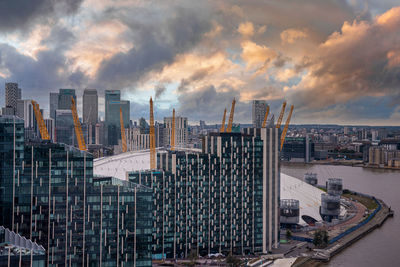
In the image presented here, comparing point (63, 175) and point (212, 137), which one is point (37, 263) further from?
point (212, 137)

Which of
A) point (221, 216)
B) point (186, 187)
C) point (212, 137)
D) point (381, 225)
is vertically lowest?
point (381, 225)

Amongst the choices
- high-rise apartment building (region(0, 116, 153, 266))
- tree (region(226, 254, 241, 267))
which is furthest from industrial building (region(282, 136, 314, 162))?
high-rise apartment building (region(0, 116, 153, 266))

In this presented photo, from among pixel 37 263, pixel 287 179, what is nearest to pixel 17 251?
pixel 37 263

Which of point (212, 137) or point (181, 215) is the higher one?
point (212, 137)

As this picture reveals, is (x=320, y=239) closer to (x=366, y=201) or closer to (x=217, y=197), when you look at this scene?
(x=217, y=197)

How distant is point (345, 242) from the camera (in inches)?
2136

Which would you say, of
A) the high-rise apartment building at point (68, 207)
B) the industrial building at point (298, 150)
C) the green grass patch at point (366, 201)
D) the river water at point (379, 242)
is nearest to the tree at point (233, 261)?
the high-rise apartment building at point (68, 207)

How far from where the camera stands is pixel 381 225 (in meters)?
66.1

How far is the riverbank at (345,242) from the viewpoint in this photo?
47812 millimetres

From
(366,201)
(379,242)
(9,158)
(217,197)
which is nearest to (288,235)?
(217,197)

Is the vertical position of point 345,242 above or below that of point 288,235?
below

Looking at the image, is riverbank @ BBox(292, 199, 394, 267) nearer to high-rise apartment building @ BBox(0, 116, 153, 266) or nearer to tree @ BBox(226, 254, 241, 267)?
tree @ BBox(226, 254, 241, 267)

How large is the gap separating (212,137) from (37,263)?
2857 centimetres

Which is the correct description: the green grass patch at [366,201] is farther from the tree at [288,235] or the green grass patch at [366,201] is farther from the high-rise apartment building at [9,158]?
the high-rise apartment building at [9,158]
